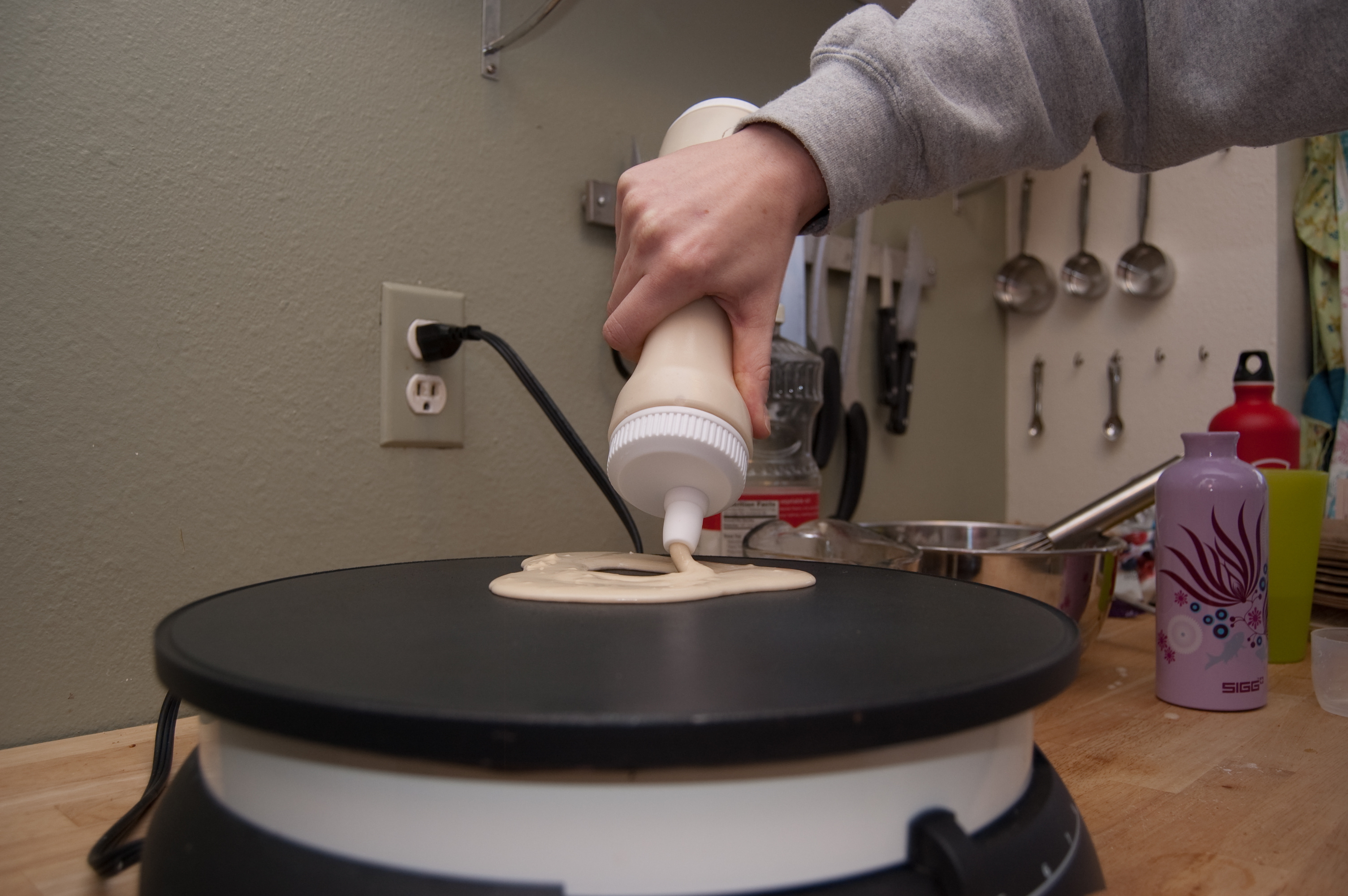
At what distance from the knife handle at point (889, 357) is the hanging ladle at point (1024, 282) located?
34 centimetres

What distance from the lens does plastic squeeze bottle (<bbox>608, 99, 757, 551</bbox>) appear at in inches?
19.3

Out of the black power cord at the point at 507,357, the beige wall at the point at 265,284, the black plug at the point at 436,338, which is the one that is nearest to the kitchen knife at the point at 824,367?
the beige wall at the point at 265,284

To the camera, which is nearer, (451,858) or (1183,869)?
(451,858)

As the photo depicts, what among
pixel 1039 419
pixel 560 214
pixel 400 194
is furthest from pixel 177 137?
pixel 1039 419

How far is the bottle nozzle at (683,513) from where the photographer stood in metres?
0.53

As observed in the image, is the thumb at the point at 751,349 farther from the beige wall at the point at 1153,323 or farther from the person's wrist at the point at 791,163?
the beige wall at the point at 1153,323

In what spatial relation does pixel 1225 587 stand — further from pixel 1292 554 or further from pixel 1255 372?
pixel 1255 372

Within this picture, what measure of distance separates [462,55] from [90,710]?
2.14 feet

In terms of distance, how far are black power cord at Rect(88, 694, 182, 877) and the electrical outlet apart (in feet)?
1.00

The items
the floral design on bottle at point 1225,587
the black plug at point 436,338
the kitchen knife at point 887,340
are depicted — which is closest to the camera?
the floral design on bottle at point 1225,587

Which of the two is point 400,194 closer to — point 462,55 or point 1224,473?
point 462,55

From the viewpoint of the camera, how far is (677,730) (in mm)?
255

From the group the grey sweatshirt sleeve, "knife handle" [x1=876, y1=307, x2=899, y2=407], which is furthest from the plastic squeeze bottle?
"knife handle" [x1=876, y1=307, x2=899, y2=407]

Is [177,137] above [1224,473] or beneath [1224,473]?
above
